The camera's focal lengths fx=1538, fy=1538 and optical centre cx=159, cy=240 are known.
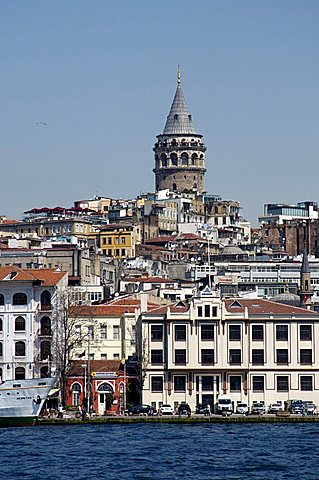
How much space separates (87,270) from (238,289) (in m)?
12.1

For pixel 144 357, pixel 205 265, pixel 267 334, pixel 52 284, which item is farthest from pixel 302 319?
pixel 205 265

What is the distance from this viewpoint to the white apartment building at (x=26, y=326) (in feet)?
300

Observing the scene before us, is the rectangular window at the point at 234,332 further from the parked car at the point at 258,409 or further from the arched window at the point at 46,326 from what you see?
the arched window at the point at 46,326

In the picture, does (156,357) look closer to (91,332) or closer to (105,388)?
(105,388)

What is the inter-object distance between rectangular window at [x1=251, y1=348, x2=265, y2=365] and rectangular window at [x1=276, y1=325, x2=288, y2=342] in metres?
1.26

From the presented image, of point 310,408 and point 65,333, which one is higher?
point 65,333

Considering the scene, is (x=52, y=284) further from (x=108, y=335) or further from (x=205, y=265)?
(x=205, y=265)

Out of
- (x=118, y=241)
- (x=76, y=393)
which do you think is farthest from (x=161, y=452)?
(x=118, y=241)

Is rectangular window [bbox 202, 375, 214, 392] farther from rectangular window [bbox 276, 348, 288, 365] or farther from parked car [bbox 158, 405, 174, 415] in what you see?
rectangular window [bbox 276, 348, 288, 365]

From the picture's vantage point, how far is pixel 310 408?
8538cm

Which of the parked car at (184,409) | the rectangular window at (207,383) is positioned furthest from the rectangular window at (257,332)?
the parked car at (184,409)

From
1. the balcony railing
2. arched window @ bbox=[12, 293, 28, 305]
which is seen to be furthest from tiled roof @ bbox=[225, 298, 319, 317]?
arched window @ bbox=[12, 293, 28, 305]

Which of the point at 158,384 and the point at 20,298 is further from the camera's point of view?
the point at 20,298

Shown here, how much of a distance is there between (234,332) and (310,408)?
6.60 meters
